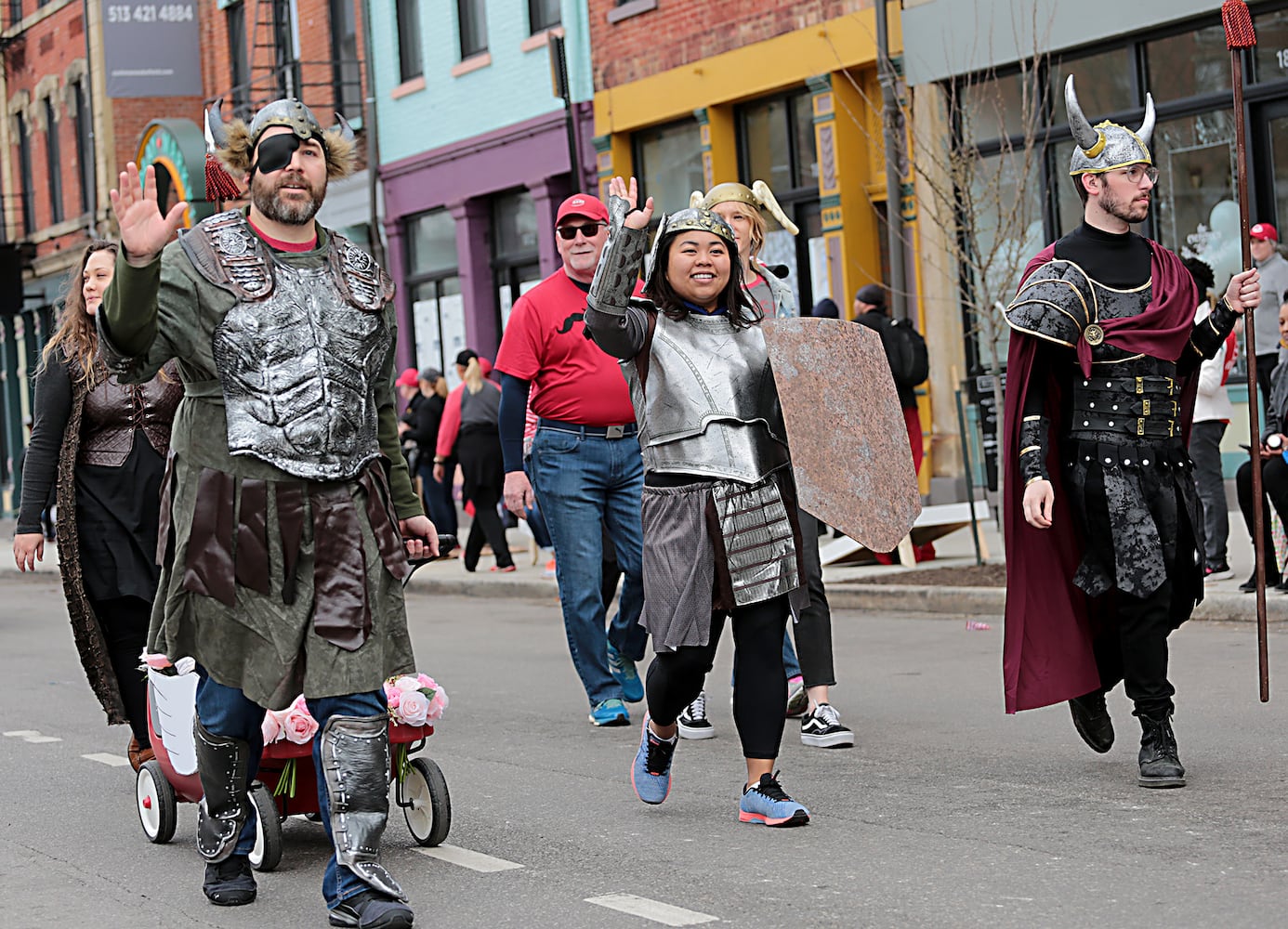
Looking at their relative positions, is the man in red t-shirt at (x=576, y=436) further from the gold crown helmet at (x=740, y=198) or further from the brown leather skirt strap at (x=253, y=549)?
the brown leather skirt strap at (x=253, y=549)

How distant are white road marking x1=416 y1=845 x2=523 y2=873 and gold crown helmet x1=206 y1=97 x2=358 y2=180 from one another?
1922mm

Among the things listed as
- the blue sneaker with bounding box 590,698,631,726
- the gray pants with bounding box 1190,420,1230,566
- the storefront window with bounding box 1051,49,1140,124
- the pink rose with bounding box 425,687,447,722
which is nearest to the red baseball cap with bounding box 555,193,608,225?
the blue sneaker with bounding box 590,698,631,726

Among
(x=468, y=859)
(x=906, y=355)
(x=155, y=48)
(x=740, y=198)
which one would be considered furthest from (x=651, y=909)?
(x=155, y=48)

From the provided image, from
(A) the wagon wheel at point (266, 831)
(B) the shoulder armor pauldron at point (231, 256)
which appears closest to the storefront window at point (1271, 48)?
(A) the wagon wheel at point (266, 831)

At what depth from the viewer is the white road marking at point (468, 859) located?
581 centimetres

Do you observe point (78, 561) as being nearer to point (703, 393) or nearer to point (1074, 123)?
point (703, 393)

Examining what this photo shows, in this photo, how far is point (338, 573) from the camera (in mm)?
5125

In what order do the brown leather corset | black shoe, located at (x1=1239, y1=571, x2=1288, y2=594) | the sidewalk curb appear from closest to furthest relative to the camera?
the brown leather corset
the sidewalk curb
black shoe, located at (x1=1239, y1=571, x2=1288, y2=594)

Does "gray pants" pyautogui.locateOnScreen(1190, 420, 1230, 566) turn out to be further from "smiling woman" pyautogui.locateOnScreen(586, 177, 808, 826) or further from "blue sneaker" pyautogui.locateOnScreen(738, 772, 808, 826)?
"blue sneaker" pyautogui.locateOnScreen(738, 772, 808, 826)

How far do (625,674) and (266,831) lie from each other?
311 cm

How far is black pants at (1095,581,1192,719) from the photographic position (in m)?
6.52

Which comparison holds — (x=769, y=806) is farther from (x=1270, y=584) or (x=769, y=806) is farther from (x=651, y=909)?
(x=1270, y=584)

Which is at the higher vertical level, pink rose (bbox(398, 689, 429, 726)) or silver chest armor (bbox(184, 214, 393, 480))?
silver chest armor (bbox(184, 214, 393, 480))

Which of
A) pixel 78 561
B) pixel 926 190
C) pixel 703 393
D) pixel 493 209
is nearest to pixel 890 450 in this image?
pixel 703 393
